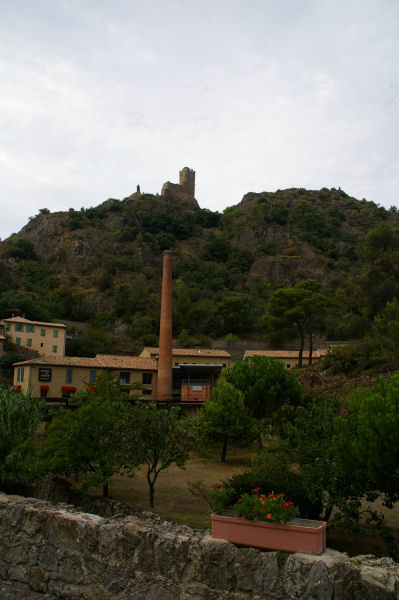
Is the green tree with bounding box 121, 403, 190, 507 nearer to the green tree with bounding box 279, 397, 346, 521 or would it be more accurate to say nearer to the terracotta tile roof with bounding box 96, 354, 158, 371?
the green tree with bounding box 279, 397, 346, 521

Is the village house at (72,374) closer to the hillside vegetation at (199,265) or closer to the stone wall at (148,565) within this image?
the hillside vegetation at (199,265)

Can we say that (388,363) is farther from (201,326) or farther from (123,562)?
(201,326)

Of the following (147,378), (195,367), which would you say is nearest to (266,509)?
(147,378)

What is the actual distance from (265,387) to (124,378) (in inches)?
693

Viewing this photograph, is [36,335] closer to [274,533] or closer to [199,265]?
[274,533]

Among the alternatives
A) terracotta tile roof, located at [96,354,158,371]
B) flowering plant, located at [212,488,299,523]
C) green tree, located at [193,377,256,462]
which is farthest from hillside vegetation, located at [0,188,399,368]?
flowering plant, located at [212,488,299,523]

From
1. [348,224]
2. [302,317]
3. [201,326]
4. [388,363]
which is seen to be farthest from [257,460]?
[348,224]

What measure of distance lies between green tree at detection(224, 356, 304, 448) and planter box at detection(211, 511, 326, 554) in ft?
47.5

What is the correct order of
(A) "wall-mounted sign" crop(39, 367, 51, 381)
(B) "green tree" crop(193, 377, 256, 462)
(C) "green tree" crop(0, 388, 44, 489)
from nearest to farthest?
(C) "green tree" crop(0, 388, 44, 489) < (B) "green tree" crop(193, 377, 256, 462) < (A) "wall-mounted sign" crop(39, 367, 51, 381)

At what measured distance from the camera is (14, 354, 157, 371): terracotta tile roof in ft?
126

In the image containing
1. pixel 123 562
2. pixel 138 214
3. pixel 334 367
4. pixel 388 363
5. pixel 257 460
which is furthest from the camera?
pixel 138 214

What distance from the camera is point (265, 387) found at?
27.5 metres

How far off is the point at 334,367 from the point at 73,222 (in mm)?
70035

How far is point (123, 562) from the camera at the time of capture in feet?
45.5
